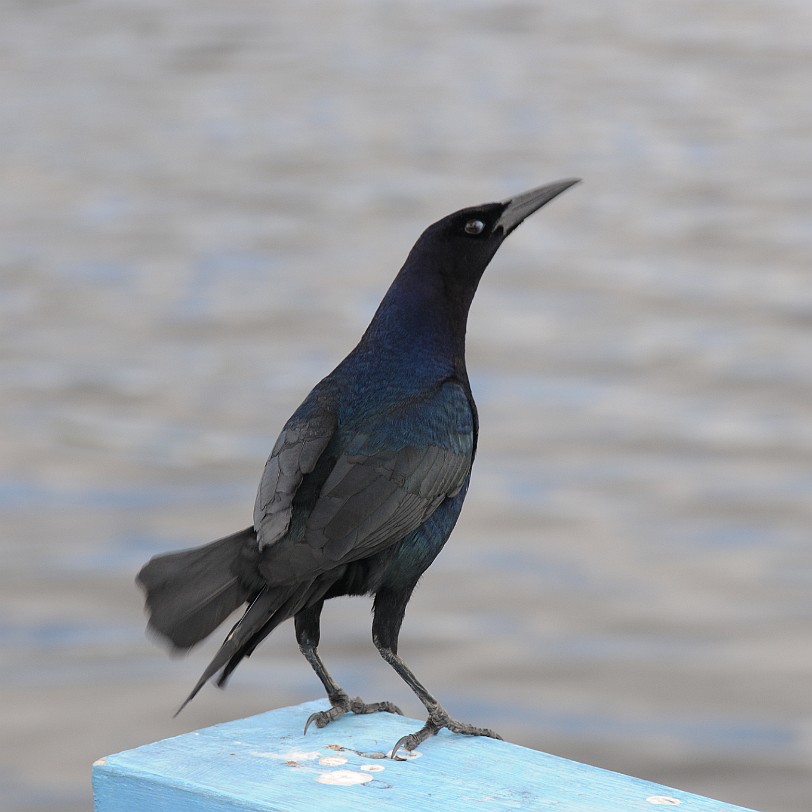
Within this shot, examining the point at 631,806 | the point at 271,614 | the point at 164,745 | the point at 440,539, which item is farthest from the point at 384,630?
the point at 631,806

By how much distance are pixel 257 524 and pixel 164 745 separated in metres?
0.45

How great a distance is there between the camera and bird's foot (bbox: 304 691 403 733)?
237cm

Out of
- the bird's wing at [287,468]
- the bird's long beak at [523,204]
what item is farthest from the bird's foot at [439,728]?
the bird's long beak at [523,204]

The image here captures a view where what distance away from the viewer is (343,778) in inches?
77.2

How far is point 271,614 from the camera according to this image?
2232 mm

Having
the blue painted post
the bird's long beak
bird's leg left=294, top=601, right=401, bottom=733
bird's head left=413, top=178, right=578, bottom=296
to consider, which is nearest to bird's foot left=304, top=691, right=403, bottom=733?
bird's leg left=294, top=601, right=401, bottom=733

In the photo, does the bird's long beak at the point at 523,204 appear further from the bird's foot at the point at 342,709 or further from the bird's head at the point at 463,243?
the bird's foot at the point at 342,709

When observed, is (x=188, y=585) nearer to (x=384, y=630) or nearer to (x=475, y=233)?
(x=384, y=630)

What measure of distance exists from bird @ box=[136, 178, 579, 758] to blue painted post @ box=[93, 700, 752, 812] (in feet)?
0.39

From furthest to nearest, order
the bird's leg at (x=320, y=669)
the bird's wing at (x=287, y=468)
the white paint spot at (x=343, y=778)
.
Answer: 1. the bird's leg at (x=320, y=669)
2. the bird's wing at (x=287, y=468)
3. the white paint spot at (x=343, y=778)

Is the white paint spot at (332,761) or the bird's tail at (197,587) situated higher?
the bird's tail at (197,587)

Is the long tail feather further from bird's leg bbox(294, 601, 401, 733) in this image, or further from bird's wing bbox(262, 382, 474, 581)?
bird's leg bbox(294, 601, 401, 733)

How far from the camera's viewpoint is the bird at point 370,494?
88.4 inches

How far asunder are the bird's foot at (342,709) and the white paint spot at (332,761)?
0.24 meters
